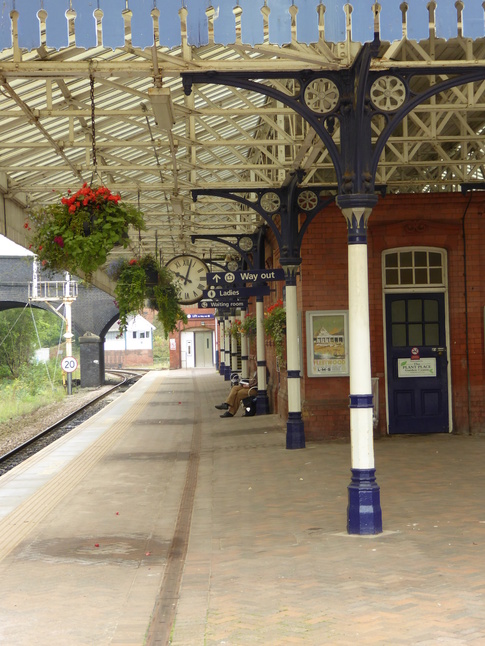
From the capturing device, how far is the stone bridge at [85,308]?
1628 inches

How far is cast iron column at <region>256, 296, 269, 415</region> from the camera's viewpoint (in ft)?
63.4

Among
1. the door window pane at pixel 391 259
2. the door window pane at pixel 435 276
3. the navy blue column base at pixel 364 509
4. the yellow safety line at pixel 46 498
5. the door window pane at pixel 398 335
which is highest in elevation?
the door window pane at pixel 391 259

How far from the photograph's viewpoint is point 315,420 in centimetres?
1441

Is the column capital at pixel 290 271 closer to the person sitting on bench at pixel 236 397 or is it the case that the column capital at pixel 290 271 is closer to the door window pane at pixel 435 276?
the door window pane at pixel 435 276

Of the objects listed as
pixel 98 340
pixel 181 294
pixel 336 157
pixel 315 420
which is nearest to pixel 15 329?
pixel 98 340

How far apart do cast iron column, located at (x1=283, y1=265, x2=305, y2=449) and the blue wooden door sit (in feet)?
6.56

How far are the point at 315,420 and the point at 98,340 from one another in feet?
94.5

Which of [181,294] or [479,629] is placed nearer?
[479,629]

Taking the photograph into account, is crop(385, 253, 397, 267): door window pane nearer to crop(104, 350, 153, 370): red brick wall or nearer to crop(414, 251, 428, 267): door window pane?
crop(414, 251, 428, 267): door window pane

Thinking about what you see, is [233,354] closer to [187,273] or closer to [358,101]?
[187,273]

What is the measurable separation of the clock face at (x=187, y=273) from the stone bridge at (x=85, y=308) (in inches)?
930

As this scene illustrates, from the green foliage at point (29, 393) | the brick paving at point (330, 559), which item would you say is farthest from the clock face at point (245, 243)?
the brick paving at point (330, 559)

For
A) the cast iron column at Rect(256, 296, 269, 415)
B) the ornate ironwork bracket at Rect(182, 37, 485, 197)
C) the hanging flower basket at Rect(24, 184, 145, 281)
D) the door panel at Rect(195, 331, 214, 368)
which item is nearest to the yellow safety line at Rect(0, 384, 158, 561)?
the hanging flower basket at Rect(24, 184, 145, 281)

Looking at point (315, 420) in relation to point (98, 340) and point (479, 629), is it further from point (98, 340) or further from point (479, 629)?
point (98, 340)
